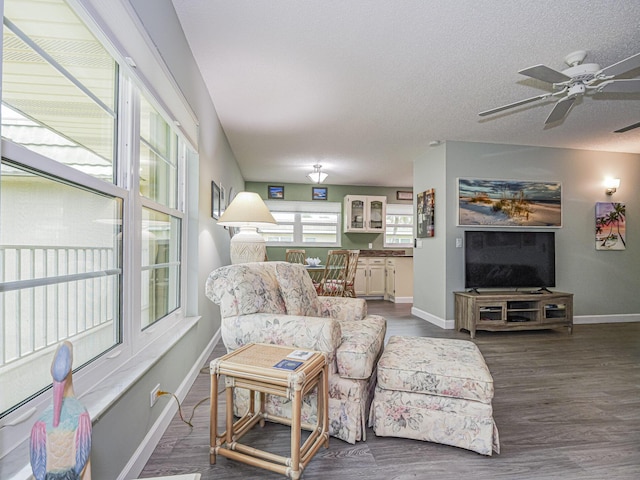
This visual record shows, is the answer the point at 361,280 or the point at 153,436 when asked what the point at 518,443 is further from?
the point at 361,280

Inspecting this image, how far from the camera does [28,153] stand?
0.95 metres

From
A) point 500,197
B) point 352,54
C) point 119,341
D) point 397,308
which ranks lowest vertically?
point 397,308

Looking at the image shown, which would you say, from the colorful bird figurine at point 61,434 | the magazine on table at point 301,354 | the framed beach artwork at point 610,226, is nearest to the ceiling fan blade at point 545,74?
the magazine on table at point 301,354

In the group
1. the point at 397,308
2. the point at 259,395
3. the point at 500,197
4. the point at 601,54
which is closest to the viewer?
the point at 259,395

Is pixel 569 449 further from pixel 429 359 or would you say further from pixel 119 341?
pixel 119 341

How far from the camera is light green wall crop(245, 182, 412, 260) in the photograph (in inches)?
292

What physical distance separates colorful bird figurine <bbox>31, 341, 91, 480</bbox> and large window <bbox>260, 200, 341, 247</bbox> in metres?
6.74

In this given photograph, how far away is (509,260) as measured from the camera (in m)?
4.45

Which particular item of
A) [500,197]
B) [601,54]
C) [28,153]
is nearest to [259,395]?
[28,153]

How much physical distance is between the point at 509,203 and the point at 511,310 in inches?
56.9

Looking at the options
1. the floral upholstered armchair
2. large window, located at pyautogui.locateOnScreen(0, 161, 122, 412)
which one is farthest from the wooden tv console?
large window, located at pyautogui.locateOnScreen(0, 161, 122, 412)

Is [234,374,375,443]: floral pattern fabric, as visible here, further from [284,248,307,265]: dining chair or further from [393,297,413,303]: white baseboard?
[393,297,413,303]: white baseboard

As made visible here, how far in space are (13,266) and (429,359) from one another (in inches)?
72.8

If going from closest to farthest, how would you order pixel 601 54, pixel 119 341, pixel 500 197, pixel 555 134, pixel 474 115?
pixel 119 341, pixel 601 54, pixel 474 115, pixel 555 134, pixel 500 197
